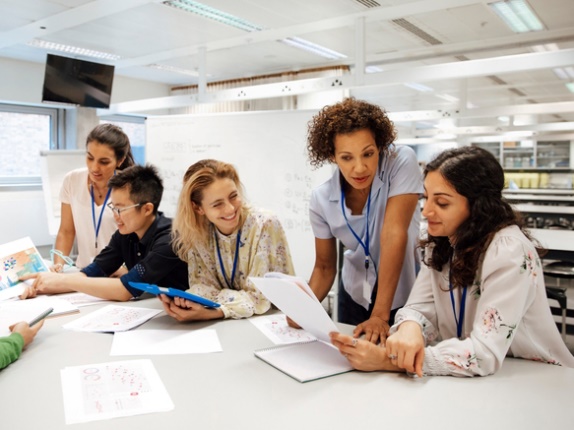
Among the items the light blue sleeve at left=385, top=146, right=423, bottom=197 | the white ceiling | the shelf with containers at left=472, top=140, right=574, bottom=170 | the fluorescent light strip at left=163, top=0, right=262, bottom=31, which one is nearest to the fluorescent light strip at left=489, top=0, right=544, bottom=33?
the white ceiling

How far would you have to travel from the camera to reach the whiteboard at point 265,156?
3.81 meters

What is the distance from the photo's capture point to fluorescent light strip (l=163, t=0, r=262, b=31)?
396cm

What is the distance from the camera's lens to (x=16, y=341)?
4.34ft

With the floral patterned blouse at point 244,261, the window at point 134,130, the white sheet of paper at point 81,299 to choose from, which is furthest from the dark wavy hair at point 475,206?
the window at point 134,130

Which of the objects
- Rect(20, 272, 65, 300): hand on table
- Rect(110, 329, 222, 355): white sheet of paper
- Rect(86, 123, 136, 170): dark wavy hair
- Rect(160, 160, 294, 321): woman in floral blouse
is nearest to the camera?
Rect(110, 329, 222, 355): white sheet of paper

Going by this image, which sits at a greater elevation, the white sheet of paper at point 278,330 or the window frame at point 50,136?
the window frame at point 50,136

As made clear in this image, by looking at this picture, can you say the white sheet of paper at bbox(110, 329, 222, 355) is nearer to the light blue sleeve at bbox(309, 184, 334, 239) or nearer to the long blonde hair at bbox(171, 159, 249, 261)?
the long blonde hair at bbox(171, 159, 249, 261)

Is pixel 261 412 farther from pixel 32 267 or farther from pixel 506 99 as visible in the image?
pixel 506 99

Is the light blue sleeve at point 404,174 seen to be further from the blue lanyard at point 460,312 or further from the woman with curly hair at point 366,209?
the blue lanyard at point 460,312

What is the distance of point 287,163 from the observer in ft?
12.8

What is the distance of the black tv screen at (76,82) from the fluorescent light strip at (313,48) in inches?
76.5

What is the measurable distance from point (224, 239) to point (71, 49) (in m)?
4.71

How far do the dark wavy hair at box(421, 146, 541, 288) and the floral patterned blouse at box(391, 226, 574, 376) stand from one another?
28 mm

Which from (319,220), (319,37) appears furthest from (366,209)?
(319,37)
